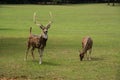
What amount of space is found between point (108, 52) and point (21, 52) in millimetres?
4375

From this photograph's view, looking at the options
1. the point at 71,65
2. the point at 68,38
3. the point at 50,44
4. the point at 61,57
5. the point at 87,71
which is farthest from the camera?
the point at 68,38

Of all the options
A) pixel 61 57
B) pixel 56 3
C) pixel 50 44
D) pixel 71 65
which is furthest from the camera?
pixel 56 3

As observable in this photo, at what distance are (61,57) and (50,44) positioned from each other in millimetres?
5871

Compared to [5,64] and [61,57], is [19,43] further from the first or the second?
[5,64]

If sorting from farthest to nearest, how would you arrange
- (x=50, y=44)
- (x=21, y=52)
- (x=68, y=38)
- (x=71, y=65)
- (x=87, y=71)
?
(x=68, y=38)
(x=50, y=44)
(x=21, y=52)
(x=71, y=65)
(x=87, y=71)

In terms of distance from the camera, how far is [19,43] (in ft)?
87.3

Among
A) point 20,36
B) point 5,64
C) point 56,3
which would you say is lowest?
point 56,3

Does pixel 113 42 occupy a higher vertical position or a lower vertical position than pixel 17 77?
lower

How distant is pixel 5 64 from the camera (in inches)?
712

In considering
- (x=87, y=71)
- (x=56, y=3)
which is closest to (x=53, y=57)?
(x=87, y=71)

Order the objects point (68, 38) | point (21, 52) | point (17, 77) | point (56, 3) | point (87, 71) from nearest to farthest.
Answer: point (17, 77), point (87, 71), point (21, 52), point (68, 38), point (56, 3)

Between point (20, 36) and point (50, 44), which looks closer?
point (50, 44)

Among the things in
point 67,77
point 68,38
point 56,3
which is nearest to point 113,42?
point 68,38

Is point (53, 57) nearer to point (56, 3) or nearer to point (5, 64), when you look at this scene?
point (5, 64)
